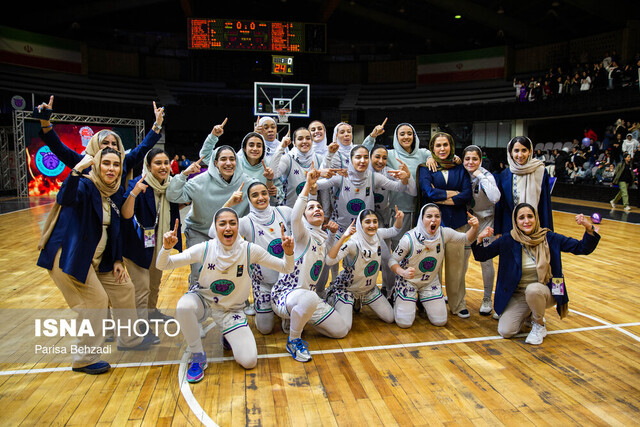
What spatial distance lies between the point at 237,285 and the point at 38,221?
28.7 feet

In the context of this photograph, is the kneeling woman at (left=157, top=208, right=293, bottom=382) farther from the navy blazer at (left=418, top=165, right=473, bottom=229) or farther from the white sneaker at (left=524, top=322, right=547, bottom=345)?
the white sneaker at (left=524, top=322, right=547, bottom=345)

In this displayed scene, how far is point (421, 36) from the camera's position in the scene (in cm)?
2333

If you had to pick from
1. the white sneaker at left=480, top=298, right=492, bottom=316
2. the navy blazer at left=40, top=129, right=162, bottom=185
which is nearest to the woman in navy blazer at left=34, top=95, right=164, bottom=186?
the navy blazer at left=40, top=129, right=162, bottom=185

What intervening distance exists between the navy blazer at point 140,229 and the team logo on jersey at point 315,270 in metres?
1.37

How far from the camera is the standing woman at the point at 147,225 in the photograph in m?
3.89

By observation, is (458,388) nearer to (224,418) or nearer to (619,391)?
(619,391)

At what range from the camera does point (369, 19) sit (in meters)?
22.8

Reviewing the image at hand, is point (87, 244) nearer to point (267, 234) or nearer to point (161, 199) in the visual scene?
point (161, 199)

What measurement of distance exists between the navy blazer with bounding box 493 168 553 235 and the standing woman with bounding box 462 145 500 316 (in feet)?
0.32

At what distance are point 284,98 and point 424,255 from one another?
35.5 feet

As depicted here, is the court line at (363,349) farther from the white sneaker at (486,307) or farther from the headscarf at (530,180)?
the headscarf at (530,180)

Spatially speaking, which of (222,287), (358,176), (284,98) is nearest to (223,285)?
(222,287)

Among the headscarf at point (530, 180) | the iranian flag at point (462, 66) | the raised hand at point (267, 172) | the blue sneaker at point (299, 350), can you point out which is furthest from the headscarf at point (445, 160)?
the iranian flag at point (462, 66)

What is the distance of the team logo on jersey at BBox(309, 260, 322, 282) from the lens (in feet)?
13.4
